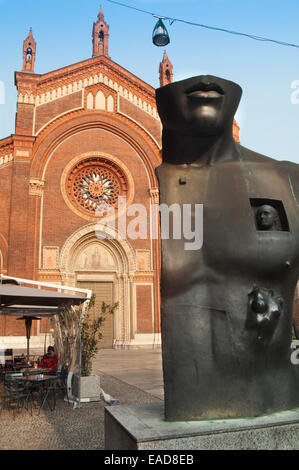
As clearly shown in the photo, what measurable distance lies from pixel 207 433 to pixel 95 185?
1885cm

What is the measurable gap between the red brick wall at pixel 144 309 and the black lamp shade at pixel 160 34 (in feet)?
42.1

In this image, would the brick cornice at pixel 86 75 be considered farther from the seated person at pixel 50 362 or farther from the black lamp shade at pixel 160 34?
the seated person at pixel 50 362

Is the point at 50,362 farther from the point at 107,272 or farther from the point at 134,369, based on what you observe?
the point at 107,272

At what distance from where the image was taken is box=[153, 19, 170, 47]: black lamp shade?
9.21 m

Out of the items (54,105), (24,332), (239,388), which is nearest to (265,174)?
(239,388)

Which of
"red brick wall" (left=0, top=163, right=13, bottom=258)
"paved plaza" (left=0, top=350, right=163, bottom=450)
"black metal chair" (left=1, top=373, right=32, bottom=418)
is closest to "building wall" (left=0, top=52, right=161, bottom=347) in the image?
"red brick wall" (left=0, top=163, right=13, bottom=258)

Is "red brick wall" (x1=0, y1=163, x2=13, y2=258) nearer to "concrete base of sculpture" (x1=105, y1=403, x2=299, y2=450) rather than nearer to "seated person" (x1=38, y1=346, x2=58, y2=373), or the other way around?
"seated person" (x1=38, y1=346, x2=58, y2=373)

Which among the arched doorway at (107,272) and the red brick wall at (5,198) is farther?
the arched doorway at (107,272)

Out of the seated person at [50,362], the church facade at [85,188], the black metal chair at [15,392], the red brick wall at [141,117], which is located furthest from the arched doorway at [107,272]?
the black metal chair at [15,392]

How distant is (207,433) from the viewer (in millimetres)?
2881

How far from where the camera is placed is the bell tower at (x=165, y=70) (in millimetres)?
23484

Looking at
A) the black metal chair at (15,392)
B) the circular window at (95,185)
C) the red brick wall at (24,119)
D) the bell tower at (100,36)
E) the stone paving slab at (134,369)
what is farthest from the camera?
the bell tower at (100,36)

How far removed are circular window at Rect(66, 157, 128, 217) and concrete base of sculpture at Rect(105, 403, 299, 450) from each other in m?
17.3

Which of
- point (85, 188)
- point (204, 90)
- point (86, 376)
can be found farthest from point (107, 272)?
point (204, 90)
